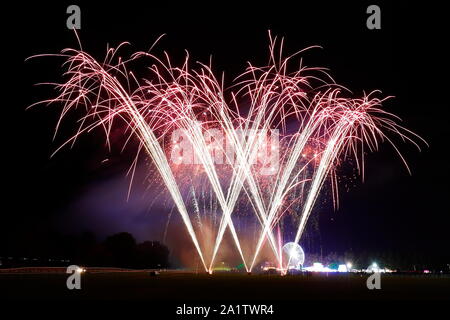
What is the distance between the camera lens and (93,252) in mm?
100938

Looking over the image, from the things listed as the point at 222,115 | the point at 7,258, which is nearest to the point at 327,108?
the point at 222,115

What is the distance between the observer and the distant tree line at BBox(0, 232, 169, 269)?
297ft

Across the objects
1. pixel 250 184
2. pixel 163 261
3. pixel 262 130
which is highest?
pixel 262 130

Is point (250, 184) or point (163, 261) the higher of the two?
point (250, 184)

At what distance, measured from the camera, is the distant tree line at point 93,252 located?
90.4 meters
